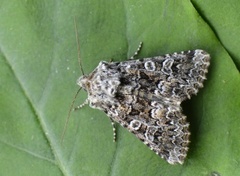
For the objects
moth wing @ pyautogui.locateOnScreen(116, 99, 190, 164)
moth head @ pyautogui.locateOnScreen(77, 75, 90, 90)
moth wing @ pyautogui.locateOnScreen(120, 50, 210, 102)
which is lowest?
moth wing @ pyautogui.locateOnScreen(116, 99, 190, 164)

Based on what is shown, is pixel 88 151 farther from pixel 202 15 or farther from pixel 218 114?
pixel 202 15

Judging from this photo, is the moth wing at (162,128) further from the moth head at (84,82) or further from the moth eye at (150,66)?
the moth head at (84,82)

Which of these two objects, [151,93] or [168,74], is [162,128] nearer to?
[151,93]

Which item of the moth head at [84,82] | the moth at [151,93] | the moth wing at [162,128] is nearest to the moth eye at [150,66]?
the moth at [151,93]

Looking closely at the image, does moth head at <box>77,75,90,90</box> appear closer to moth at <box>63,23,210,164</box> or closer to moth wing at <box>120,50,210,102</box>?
moth at <box>63,23,210,164</box>

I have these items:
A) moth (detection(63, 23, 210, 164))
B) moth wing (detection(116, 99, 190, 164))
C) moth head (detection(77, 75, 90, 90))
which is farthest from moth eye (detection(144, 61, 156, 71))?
moth head (detection(77, 75, 90, 90))
